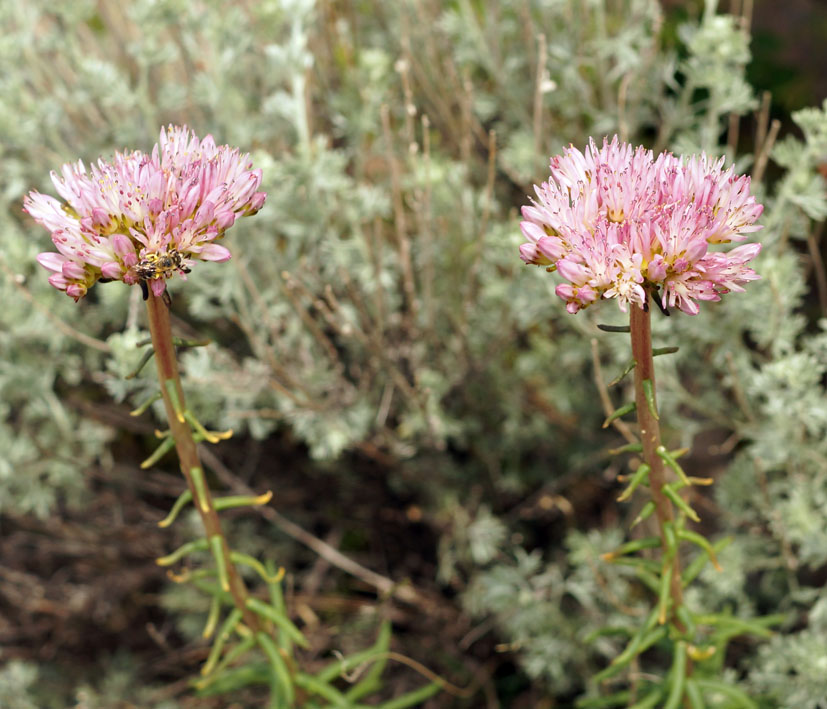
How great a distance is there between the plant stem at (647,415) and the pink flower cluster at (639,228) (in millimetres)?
46

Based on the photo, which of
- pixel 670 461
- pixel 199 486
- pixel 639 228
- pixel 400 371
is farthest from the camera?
pixel 400 371

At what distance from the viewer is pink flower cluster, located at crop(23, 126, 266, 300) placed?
3.00ft

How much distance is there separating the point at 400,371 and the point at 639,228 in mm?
1210

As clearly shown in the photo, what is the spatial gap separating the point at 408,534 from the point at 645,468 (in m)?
1.24

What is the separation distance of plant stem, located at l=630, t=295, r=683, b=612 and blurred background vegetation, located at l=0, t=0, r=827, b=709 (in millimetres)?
568

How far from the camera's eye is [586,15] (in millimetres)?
1939

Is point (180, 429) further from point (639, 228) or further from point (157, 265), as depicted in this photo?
point (639, 228)

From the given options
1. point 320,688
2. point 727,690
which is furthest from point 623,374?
point 320,688

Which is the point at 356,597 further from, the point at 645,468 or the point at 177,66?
the point at 177,66

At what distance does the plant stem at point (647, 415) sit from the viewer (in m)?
0.96

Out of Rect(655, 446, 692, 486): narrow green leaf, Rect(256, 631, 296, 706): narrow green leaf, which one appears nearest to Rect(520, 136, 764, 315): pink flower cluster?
Rect(655, 446, 692, 486): narrow green leaf

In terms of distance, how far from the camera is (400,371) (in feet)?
6.73

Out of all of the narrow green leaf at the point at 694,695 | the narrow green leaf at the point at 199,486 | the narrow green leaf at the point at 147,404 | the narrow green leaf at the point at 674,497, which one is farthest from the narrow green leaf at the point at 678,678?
the narrow green leaf at the point at 147,404

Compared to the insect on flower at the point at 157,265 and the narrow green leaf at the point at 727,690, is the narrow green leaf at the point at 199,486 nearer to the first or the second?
the insect on flower at the point at 157,265
